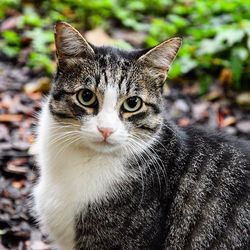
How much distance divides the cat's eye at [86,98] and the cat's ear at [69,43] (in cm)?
24

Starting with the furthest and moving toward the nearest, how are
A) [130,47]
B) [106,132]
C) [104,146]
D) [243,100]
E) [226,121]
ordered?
1. [130,47]
2. [243,100]
3. [226,121]
4. [104,146]
5. [106,132]

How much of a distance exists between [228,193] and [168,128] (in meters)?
0.54

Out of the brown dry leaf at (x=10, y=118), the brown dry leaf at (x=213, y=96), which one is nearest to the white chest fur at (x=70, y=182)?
the brown dry leaf at (x=10, y=118)

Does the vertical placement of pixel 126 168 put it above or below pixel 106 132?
below

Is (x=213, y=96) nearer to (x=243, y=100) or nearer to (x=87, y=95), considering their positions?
(x=243, y=100)

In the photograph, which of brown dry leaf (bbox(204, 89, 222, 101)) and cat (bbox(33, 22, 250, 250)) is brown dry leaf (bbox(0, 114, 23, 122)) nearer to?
cat (bbox(33, 22, 250, 250))

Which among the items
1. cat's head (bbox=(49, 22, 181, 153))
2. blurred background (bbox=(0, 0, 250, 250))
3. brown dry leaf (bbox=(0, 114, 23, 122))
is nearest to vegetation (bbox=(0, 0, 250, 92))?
blurred background (bbox=(0, 0, 250, 250))

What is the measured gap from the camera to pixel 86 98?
117 inches

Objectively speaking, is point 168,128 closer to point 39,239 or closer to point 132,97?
point 132,97

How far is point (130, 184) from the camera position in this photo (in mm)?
3082

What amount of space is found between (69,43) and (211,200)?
1205 mm

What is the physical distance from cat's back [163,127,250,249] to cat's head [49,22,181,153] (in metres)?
0.34

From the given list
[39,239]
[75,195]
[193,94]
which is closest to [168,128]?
[75,195]

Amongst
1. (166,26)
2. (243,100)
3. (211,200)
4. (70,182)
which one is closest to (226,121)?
(243,100)
